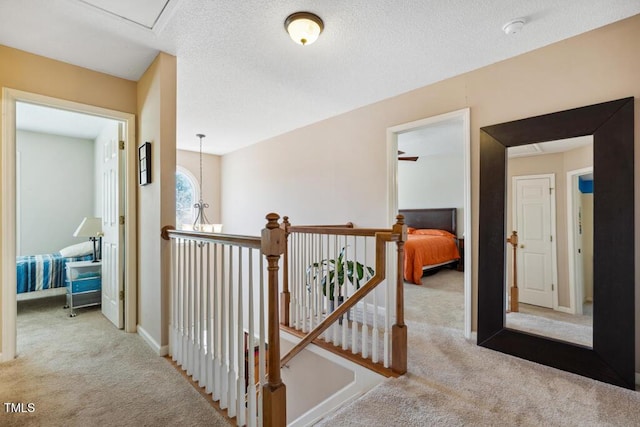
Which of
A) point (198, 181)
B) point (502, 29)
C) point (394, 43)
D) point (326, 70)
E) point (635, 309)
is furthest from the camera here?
point (198, 181)

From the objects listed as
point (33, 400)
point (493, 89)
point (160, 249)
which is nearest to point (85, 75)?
point (160, 249)

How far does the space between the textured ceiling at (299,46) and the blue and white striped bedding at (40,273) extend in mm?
2607

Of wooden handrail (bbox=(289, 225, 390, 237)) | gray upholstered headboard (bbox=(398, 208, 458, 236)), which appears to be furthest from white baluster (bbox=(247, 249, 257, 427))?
gray upholstered headboard (bbox=(398, 208, 458, 236))

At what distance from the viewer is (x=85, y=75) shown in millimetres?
2561

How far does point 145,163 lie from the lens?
2.49m

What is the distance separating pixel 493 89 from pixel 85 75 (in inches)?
138

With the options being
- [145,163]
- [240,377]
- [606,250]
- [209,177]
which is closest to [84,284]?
[145,163]

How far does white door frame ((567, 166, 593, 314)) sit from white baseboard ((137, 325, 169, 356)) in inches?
122

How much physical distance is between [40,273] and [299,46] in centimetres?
406

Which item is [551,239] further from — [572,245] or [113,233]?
[113,233]

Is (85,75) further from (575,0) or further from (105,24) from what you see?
(575,0)

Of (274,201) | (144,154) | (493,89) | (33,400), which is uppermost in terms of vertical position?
(493,89)

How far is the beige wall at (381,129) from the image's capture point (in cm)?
205

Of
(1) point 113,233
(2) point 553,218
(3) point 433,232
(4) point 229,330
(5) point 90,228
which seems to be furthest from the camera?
(3) point 433,232
